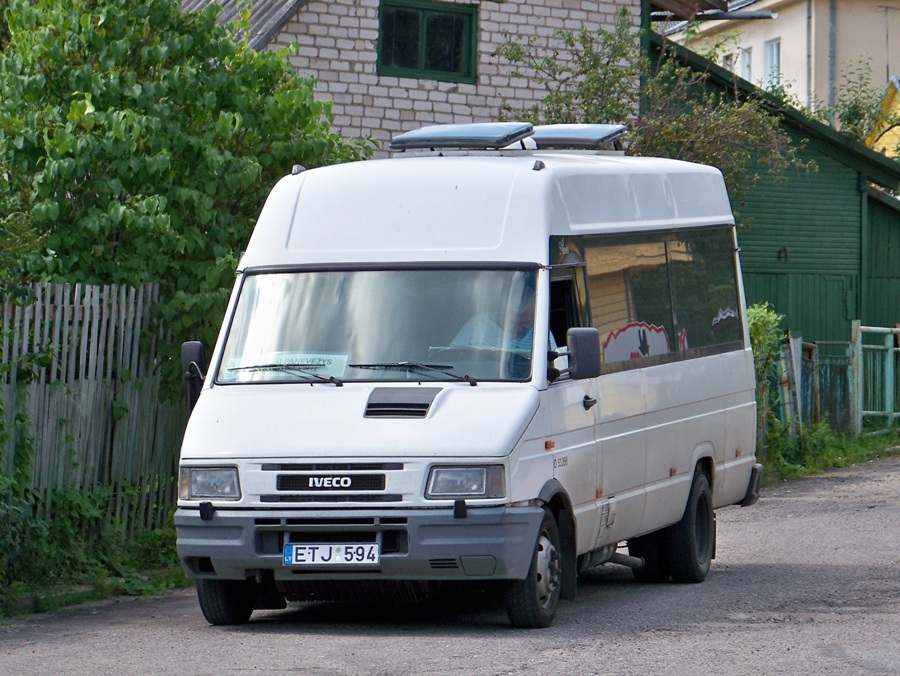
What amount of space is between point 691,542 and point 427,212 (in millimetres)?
3227

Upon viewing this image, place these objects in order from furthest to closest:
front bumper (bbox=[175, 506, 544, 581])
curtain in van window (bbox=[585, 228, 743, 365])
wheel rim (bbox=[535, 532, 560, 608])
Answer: curtain in van window (bbox=[585, 228, 743, 365]) → wheel rim (bbox=[535, 532, 560, 608]) → front bumper (bbox=[175, 506, 544, 581])

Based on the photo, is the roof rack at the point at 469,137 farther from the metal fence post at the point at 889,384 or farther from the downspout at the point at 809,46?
the downspout at the point at 809,46

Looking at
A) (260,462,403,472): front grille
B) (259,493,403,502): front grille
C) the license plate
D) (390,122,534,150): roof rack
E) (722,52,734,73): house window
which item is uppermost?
(722,52,734,73): house window

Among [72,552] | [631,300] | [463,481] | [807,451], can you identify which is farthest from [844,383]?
[463,481]

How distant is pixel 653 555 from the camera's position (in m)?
11.9

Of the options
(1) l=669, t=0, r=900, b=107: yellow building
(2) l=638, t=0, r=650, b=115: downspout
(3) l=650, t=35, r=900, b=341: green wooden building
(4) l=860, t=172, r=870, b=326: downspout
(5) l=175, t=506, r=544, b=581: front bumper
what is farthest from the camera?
(1) l=669, t=0, r=900, b=107: yellow building

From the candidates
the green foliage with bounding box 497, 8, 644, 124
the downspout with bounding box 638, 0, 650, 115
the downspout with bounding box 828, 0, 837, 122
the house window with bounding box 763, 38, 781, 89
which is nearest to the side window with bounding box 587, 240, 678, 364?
the green foliage with bounding box 497, 8, 644, 124

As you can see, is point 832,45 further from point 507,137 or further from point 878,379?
point 507,137

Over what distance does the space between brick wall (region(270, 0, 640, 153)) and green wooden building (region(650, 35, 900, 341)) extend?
4.89 m

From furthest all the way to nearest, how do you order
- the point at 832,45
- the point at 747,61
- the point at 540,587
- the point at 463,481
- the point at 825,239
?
the point at 747,61 → the point at 832,45 → the point at 825,239 → the point at 540,587 → the point at 463,481

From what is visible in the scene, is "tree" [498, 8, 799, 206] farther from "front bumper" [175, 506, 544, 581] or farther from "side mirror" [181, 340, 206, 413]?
"front bumper" [175, 506, 544, 581]

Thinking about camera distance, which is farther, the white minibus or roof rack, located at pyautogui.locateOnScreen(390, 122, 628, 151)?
roof rack, located at pyautogui.locateOnScreen(390, 122, 628, 151)

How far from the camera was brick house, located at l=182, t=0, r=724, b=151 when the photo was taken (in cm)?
2062

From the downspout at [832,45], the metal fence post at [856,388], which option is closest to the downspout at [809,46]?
the downspout at [832,45]
